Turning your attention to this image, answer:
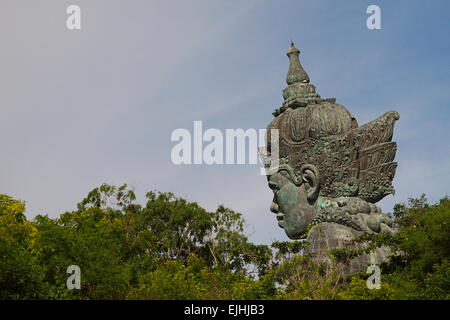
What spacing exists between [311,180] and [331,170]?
73cm

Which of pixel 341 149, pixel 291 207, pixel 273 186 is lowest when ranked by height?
pixel 291 207

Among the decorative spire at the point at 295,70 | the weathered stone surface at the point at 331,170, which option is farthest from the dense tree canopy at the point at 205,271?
the decorative spire at the point at 295,70

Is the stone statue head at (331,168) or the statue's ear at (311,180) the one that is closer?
the stone statue head at (331,168)

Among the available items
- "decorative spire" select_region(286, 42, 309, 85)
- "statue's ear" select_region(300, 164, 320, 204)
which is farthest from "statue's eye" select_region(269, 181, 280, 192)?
"decorative spire" select_region(286, 42, 309, 85)

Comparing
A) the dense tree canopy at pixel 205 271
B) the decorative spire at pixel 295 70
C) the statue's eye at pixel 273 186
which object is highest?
the decorative spire at pixel 295 70

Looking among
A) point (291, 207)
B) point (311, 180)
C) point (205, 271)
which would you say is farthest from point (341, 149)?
point (205, 271)

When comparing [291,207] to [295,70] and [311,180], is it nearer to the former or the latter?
[311,180]

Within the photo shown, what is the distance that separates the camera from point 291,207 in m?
21.0

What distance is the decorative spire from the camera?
2206cm

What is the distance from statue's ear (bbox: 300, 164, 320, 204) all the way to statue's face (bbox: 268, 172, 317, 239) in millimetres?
191

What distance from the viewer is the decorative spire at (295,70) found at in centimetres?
2206

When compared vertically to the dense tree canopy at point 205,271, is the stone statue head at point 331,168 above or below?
above

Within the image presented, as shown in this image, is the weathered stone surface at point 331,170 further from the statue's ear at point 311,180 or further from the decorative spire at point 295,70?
the decorative spire at point 295,70

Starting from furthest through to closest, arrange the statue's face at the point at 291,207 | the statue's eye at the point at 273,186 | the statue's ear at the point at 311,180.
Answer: the statue's eye at the point at 273,186 → the statue's face at the point at 291,207 → the statue's ear at the point at 311,180
